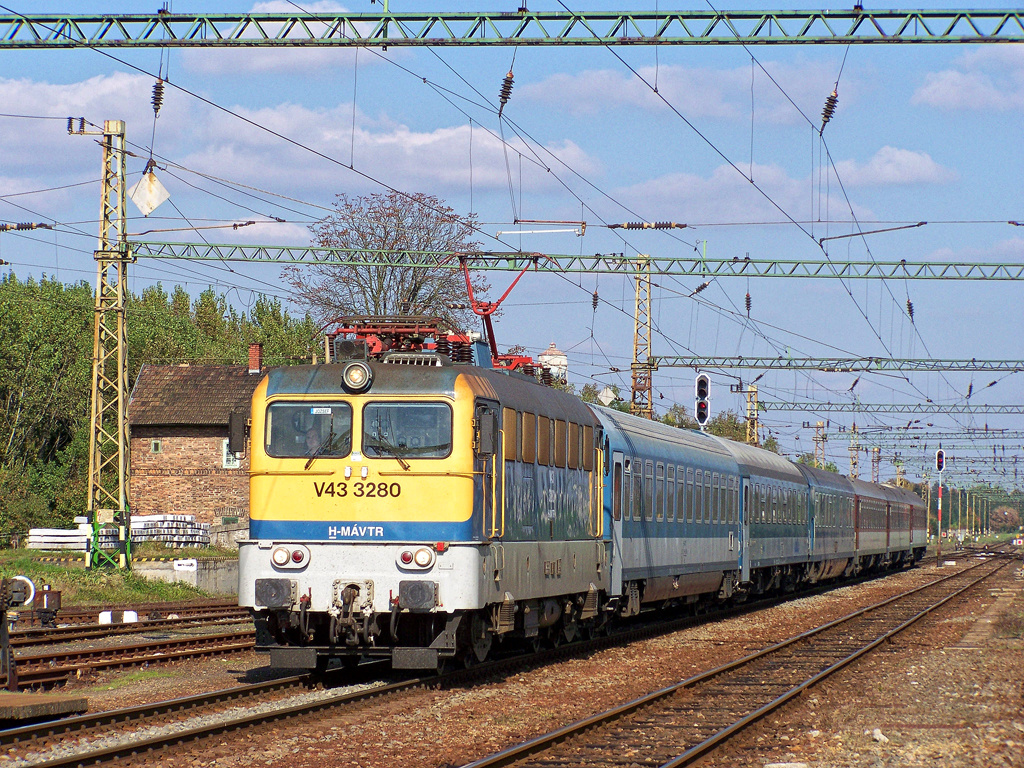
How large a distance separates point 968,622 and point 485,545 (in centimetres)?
1481

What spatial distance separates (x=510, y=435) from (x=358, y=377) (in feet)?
6.38

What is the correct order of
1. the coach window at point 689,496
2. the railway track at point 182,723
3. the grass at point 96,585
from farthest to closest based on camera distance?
1. the grass at point 96,585
2. the coach window at point 689,496
3. the railway track at point 182,723

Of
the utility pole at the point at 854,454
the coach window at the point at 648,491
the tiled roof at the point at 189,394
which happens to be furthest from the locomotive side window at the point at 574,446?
the utility pole at the point at 854,454

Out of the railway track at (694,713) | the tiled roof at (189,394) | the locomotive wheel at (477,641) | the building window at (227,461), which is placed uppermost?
the tiled roof at (189,394)

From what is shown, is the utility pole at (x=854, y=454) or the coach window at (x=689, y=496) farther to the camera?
the utility pole at (x=854, y=454)

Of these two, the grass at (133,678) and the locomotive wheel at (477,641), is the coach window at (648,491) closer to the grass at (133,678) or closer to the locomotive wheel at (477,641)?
the locomotive wheel at (477,641)

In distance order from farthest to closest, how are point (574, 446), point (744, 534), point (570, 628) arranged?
point (744, 534)
point (570, 628)
point (574, 446)

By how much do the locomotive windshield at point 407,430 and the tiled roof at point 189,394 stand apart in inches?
1436

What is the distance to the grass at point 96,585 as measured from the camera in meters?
28.4

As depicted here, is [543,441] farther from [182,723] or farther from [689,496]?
[689,496]

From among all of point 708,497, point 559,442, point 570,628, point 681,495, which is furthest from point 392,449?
point 708,497

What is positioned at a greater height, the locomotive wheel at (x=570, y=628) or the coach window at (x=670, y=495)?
the coach window at (x=670, y=495)

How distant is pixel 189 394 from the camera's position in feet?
171

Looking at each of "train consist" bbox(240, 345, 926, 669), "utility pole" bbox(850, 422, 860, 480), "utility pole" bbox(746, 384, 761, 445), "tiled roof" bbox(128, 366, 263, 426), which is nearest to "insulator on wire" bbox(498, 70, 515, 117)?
"train consist" bbox(240, 345, 926, 669)
